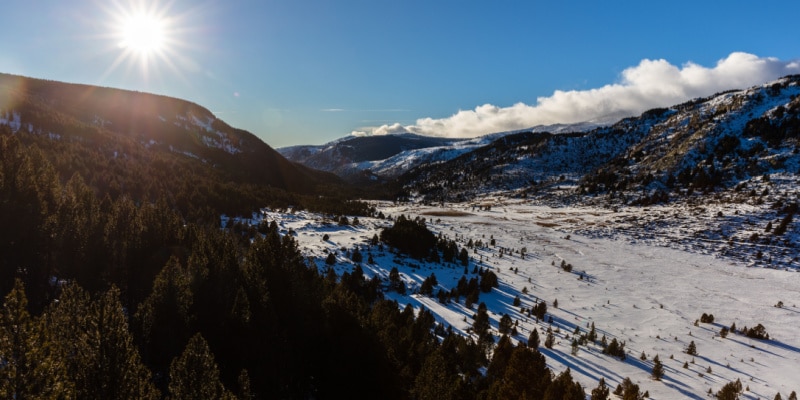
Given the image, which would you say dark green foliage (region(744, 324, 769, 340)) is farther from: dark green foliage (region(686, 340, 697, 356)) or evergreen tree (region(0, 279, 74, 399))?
evergreen tree (region(0, 279, 74, 399))

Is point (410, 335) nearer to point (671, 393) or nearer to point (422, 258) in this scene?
point (671, 393)

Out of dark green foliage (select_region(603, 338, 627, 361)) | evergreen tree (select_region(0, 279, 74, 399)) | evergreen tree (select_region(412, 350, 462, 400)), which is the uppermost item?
evergreen tree (select_region(0, 279, 74, 399))

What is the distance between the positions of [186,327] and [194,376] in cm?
1045

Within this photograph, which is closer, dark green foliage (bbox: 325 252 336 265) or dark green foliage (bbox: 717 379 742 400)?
dark green foliage (bbox: 717 379 742 400)

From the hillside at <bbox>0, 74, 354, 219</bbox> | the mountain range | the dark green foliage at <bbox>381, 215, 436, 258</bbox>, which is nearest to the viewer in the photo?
the dark green foliage at <bbox>381, 215, 436, 258</bbox>

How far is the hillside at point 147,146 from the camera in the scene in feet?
194

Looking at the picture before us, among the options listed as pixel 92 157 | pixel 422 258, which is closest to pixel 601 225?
pixel 422 258

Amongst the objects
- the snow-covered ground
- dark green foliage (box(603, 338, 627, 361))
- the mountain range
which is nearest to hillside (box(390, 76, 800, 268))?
the mountain range

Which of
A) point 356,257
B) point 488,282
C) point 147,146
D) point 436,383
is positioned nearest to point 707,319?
point 488,282

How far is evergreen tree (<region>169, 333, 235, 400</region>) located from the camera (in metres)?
9.80

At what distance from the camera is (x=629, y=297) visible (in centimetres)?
3631

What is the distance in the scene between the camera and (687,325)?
29.4 meters

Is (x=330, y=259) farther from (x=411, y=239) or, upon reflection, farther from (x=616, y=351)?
(x=616, y=351)

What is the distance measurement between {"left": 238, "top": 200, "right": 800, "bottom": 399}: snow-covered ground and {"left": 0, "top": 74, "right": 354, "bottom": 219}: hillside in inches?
689
